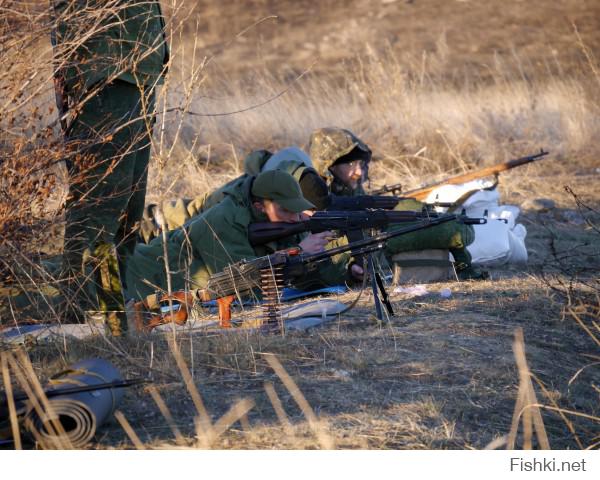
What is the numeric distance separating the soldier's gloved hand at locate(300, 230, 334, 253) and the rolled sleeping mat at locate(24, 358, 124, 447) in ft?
8.55

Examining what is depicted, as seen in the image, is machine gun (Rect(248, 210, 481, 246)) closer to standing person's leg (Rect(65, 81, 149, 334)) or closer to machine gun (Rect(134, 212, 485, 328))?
machine gun (Rect(134, 212, 485, 328))

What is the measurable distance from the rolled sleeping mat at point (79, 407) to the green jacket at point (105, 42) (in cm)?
139

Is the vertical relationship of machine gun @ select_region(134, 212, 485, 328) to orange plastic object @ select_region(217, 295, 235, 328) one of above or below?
above

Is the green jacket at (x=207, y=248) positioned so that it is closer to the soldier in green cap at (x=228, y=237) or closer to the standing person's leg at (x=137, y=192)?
the soldier in green cap at (x=228, y=237)

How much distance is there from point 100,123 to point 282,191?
58.6 inches

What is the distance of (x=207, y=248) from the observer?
6.27 meters

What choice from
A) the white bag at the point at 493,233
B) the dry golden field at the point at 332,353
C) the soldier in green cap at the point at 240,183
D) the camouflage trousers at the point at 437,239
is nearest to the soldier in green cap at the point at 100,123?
the dry golden field at the point at 332,353

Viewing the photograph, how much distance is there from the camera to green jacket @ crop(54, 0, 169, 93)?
4.37 metres

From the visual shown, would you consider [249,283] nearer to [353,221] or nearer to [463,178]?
[353,221]

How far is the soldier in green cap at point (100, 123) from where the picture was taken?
14.8ft

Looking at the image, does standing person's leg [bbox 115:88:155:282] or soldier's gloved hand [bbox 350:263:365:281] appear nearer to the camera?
standing person's leg [bbox 115:88:155:282]

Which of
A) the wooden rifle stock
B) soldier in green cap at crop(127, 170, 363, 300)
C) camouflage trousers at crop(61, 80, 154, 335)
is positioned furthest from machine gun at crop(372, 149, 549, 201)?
camouflage trousers at crop(61, 80, 154, 335)

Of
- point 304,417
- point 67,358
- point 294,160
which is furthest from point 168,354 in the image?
point 294,160

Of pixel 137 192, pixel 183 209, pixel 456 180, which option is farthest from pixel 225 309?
pixel 456 180
